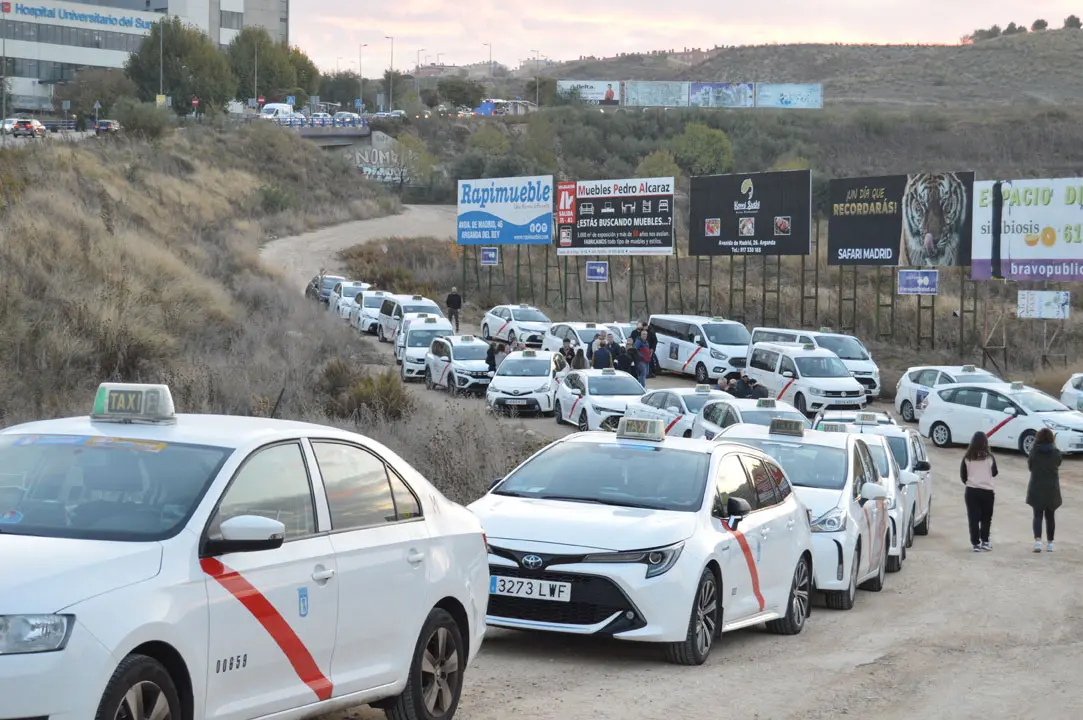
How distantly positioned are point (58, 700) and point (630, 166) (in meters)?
124

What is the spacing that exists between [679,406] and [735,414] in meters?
3.25

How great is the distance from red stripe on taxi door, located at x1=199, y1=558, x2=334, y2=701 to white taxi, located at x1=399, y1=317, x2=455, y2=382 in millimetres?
30799

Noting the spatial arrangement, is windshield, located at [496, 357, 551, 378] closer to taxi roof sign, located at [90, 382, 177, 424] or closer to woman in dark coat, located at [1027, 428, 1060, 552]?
woman in dark coat, located at [1027, 428, 1060, 552]

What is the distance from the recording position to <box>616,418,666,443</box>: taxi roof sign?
11203 millimetres

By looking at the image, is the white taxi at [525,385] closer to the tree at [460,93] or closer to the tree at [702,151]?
the tree at [702,151]

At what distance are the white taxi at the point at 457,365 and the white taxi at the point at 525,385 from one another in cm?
259

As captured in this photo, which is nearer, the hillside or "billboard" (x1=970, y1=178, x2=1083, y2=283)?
"billboard" (x1=970, y1=178, x2=1083, y2=283)

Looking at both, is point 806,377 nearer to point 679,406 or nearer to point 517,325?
point 679,406

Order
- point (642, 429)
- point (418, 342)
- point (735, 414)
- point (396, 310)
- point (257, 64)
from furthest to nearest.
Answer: point (257, 64), point (396, 310), point (418, 342), point (735, 414), point (642, 429)

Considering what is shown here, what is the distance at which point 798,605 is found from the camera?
11891 millimetres

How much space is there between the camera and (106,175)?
55.9 meters

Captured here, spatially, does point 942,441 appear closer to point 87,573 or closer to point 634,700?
point 634,700

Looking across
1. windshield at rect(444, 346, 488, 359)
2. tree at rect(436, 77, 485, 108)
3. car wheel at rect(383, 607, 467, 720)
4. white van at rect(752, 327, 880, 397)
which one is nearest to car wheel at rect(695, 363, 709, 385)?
white van at rect(752, 327, 880, 397)

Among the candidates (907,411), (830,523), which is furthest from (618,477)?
(907,411)
